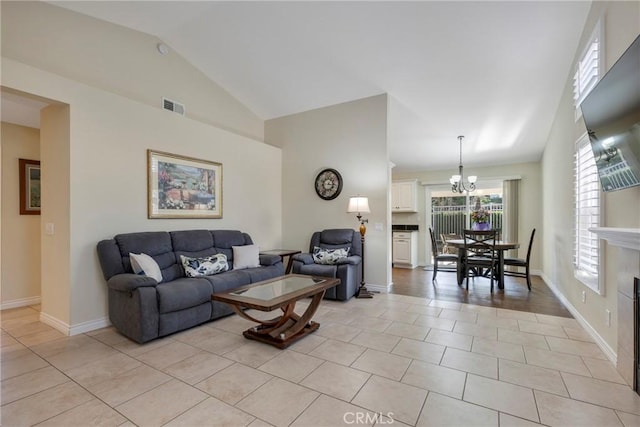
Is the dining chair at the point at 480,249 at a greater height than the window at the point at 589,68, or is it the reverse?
the window at the point at 589,68

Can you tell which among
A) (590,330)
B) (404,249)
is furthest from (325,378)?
(404,249)

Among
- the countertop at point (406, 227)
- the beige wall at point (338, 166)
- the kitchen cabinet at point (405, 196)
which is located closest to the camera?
the beige wall at point (338, 166)

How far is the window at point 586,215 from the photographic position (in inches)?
108

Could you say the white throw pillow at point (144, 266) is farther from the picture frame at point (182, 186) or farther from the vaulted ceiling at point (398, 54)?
the vaulted ceiling at point (398, 54)

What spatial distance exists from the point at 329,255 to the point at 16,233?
4.36 metres

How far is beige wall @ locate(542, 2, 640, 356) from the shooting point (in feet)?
7.07

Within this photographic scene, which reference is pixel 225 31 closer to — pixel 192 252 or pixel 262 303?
pixel 192 252

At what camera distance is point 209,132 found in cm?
454

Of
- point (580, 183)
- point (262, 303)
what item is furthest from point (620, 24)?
point (262, 303)

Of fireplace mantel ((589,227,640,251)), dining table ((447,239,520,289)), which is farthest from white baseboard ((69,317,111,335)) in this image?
dining table ((447,239,520,289))

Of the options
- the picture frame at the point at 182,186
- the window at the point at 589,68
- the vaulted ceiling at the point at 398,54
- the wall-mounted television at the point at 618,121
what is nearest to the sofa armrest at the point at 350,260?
the picture frame at the point at 182,186

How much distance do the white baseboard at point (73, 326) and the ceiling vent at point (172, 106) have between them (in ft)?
9.76

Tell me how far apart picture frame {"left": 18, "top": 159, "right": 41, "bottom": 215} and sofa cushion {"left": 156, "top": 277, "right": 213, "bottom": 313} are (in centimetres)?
275

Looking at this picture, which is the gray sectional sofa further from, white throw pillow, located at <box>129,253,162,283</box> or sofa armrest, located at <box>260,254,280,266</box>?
sofa armrest, located at <box>260,254,280,266</box>
